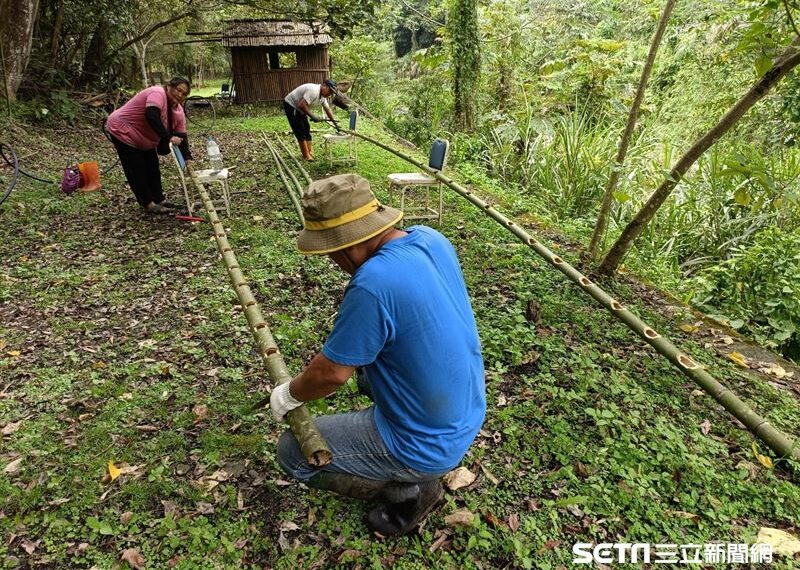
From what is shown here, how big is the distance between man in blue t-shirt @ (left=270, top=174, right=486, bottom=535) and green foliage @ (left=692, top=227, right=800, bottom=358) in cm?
381

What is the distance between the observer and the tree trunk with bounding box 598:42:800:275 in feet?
11.2

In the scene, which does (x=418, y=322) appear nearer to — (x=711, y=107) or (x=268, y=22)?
(x=711, y=107)

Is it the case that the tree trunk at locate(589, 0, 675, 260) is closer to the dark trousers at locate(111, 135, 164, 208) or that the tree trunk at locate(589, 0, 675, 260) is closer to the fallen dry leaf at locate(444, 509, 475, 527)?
the fallen dry leaf at locate(444, 509, 475, 527)

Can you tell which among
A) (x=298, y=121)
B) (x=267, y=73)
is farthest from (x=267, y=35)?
(x=298, y=121)

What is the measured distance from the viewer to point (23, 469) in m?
2.91

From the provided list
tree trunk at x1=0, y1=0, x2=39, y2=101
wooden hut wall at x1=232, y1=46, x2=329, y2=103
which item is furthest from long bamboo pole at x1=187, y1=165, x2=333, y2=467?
wooden hut wall at x1=232, y1=46, x2=329, y2=103

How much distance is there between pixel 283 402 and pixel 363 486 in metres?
0.56

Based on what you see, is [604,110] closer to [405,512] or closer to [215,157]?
[215,157]

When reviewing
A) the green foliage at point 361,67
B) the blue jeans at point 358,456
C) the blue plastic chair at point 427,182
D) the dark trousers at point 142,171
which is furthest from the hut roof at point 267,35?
the blue jeans at point 358,456

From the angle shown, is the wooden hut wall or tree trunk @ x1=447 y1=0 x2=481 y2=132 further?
the wooden hut wall

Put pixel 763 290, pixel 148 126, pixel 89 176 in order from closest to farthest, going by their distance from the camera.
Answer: pixel 763 290 → pixel 148 126 → pixel 89 176

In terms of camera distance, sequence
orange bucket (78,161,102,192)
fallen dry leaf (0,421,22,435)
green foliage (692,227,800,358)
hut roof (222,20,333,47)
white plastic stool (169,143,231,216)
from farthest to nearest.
A: hut roof (222,20,333,47), orange bucket (78,161,102,192), white plastic stool (169,143,231,216), green foliage (692,227,800,358), fallen dry leaf (0,421,22,435)

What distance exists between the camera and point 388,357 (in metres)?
2.00

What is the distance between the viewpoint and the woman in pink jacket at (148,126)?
19.8 feet
